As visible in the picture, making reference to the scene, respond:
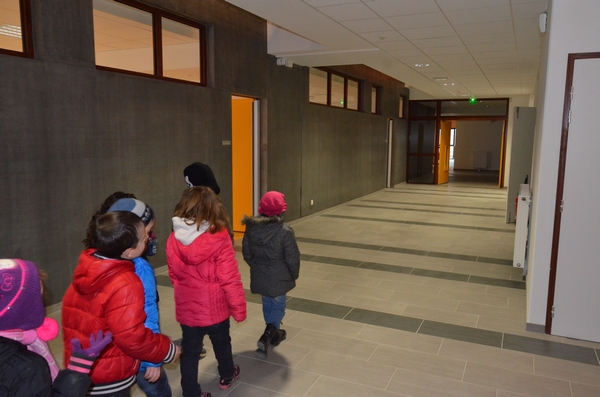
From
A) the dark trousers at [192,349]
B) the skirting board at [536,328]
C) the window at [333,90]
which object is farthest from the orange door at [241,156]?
the dark trousers at [192,349]

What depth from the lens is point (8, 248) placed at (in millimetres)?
3811

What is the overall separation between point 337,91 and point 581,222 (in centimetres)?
759

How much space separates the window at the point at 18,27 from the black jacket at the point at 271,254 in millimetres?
2498

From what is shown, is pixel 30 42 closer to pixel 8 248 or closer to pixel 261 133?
pixel 8 248

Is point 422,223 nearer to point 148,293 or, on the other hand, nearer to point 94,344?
point 148,293

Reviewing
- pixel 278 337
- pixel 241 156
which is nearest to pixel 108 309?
pixel 278 337

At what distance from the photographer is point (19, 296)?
1264mm

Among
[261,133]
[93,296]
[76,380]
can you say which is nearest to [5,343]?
[76,380]

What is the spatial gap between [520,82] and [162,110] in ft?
31.8

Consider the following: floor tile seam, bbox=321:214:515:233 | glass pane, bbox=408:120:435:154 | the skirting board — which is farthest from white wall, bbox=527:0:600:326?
glass pane, bbox=408:120:435:154

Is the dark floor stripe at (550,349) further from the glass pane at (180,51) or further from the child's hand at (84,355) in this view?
the glass pane at (180,51)

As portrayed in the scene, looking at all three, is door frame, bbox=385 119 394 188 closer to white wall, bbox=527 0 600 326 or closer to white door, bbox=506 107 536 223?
white door, bbox=506 107 536 223

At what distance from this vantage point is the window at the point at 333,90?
945cm

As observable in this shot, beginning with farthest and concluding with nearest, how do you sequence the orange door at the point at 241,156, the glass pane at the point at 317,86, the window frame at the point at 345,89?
the window frame at the point at 345,89, the glass pane at the point at 317,86, the orange door at the point at 241,156
